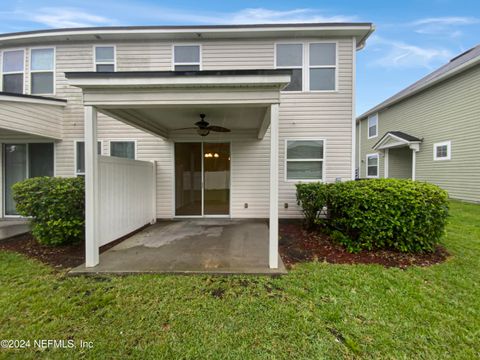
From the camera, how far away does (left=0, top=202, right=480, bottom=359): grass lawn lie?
1.99 meters

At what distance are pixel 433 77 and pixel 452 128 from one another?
Answer: 295 cm

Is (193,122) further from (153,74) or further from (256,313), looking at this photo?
(256,313)

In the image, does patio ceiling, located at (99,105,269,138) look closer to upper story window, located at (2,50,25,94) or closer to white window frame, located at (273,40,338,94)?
white window frame, located at (273,40,338,94)

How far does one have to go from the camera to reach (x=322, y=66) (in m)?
6.53

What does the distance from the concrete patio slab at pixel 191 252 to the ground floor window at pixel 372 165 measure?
12.3 meters

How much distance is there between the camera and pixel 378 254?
3977 mm

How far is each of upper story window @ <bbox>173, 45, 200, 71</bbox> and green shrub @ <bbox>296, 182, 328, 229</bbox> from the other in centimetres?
498

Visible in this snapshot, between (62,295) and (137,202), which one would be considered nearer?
(62,295)

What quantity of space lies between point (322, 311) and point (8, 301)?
3787 millimetres

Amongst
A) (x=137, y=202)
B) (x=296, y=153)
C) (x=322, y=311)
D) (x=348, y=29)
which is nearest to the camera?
(x=322, y=311)

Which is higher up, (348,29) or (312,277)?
(348,29)

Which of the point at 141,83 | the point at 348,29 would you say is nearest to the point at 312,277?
the point at 141,83

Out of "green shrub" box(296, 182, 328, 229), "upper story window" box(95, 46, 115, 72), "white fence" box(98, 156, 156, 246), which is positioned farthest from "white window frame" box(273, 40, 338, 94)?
"upper story window" box(95, 46, 115, 72)

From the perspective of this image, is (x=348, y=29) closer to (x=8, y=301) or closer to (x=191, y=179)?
(x=191, y=179)
